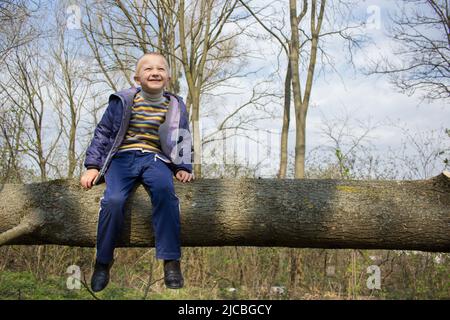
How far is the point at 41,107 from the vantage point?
12609 millimetres

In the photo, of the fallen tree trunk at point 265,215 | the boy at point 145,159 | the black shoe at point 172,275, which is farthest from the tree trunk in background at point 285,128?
the black shoe at point 172,275

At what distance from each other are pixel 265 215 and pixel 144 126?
1.02 meters

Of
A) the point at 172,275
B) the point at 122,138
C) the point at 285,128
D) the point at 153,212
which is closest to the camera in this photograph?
the point at 172,275

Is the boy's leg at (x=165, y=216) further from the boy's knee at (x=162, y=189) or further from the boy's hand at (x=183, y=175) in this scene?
the boy's hand at (x=183, y=175)

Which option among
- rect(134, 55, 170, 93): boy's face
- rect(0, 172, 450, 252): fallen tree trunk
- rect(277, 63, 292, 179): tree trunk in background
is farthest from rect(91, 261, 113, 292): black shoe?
rect(277, 63, 292, 179): tree trunk in background

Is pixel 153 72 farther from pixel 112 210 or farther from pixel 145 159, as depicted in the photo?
pixel 112 210

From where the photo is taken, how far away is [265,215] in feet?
10.7

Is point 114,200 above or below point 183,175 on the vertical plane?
below

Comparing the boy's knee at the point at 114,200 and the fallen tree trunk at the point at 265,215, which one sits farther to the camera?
the fallen tree trunk at the point at 265,215

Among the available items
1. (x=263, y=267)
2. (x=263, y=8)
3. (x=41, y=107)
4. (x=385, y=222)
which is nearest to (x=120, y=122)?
(x=385, y=222)

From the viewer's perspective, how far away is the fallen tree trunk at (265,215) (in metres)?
3.25

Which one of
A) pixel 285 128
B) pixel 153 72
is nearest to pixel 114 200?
pixel 153 72

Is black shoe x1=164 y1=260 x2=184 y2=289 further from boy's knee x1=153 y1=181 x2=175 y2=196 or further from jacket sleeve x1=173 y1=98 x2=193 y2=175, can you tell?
jacket sleeve x1=173 y1=98 x2=193 y2=175
